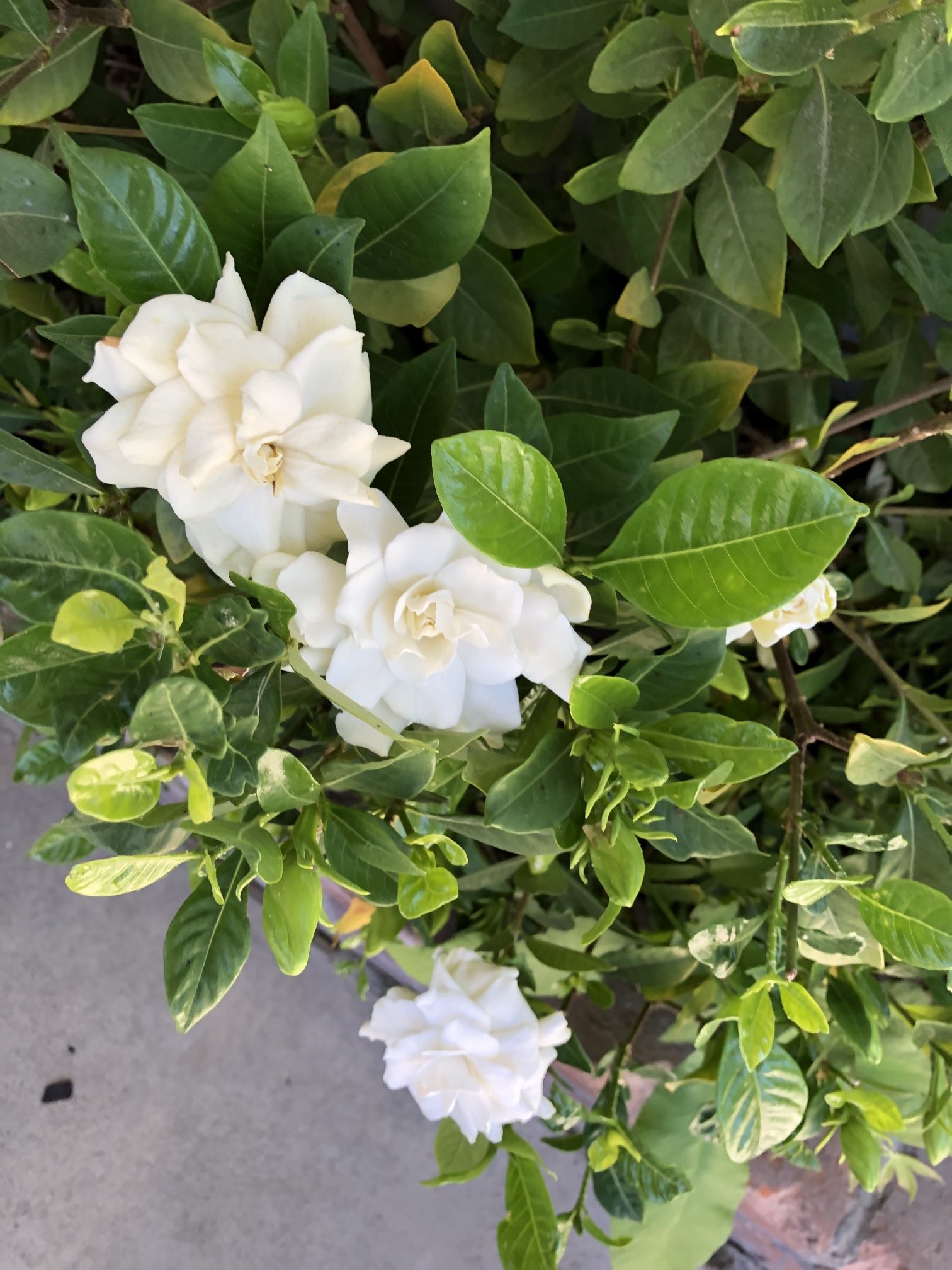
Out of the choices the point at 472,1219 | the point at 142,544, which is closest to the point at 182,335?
the point at 142,544

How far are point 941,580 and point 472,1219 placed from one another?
1.38 metres

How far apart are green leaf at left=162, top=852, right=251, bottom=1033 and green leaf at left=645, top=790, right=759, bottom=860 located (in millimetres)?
243

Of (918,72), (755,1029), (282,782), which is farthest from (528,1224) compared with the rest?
(918,72)

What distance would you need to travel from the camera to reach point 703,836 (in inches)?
20.1

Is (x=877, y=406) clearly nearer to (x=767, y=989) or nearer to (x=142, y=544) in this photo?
(x=767, y=989)

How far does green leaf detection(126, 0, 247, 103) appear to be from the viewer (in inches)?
20.7

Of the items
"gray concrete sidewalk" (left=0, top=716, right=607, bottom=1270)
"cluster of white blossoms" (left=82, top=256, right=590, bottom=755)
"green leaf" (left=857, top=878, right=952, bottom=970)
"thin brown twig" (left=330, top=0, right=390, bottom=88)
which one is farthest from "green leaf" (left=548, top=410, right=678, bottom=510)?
"gray concrete sidewalk" (left=0, top=716, right=607, bottom=1270)

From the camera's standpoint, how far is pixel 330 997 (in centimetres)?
155

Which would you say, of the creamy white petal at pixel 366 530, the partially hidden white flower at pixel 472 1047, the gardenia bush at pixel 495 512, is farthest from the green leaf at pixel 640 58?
the partially hidden white flower at pixel 472 1047

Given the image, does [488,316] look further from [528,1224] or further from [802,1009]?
[528,1224]

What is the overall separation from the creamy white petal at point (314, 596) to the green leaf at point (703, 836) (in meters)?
0.24

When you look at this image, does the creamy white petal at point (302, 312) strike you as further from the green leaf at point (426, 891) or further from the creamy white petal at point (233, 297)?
the green leaf at point (426, 891)

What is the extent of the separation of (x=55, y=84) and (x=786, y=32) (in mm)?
446

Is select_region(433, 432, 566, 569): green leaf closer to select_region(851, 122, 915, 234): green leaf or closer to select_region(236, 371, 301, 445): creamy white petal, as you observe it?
select_region(236, 371, 301, 445): creamy white petal
